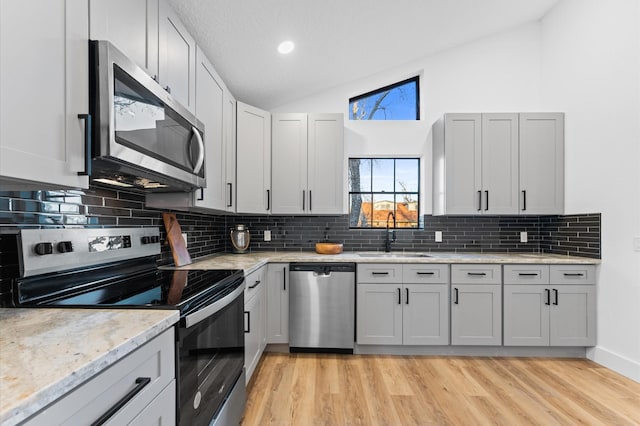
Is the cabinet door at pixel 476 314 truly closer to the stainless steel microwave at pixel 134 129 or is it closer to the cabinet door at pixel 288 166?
the cabinet door at pixel 288 166

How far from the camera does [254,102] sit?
3543 millimetres

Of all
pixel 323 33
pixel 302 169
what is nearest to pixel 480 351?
pixel 302 169

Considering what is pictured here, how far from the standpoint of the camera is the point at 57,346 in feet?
2.50

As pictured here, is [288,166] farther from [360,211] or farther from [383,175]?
[383,175]

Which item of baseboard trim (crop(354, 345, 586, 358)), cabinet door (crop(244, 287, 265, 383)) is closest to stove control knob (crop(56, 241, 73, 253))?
cabinet door (crop(244, 287, 265, 383))

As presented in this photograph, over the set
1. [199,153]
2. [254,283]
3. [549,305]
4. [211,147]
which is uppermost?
[211,147]

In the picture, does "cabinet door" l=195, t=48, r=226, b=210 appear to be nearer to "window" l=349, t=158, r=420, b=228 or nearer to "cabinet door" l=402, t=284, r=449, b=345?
"window" l=349, t=158, r=420, b=228

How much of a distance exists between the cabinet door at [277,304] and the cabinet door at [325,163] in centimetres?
75

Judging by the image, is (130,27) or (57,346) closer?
(57,346)

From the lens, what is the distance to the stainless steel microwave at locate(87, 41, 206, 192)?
42.8 inches

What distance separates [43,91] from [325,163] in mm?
2605

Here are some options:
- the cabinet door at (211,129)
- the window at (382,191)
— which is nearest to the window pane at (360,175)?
the window at (382,191)

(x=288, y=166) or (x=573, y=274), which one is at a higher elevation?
(x=288, y=166)

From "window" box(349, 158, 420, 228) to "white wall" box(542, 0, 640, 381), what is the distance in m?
1.49
